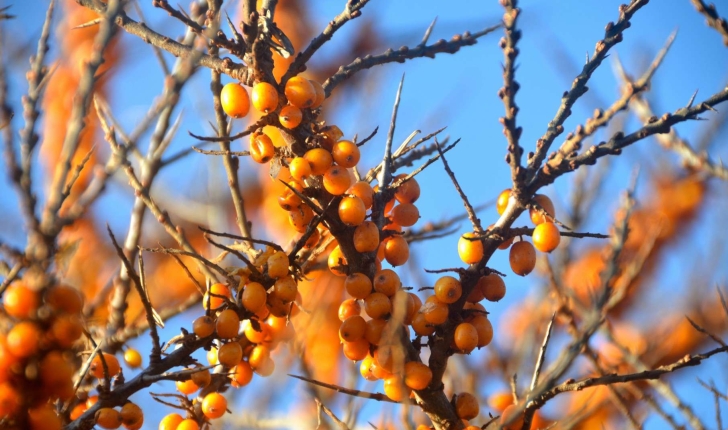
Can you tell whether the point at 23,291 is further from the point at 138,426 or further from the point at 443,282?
the point at 443,282

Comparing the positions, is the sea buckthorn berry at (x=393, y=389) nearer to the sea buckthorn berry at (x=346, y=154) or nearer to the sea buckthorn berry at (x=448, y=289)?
the sea buckthorn berry at (x=448, y=289)

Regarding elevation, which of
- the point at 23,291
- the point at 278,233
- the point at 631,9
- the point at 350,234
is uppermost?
the point at 278,233

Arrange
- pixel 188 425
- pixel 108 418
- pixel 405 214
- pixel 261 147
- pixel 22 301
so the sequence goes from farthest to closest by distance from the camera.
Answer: pixel 405 214 → pixel 188 425 → pixel 261 147 → pixel 108 418 → pixel 22 301

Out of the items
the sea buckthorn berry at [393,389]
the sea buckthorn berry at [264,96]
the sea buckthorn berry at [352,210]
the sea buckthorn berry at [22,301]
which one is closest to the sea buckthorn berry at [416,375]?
the sea buckthorn berry at [393,389]

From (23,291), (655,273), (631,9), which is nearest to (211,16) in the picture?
(23,291)

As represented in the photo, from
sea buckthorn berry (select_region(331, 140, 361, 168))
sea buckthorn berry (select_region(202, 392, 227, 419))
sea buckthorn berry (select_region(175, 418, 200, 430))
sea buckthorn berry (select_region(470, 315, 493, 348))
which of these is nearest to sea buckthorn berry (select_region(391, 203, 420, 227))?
sea buckthorn berry (select_region(331, 140, 361, 168))

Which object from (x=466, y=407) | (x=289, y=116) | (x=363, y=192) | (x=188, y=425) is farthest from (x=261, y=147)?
(x=466, y=407)

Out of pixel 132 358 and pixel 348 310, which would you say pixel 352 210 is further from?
pixel 132 358
